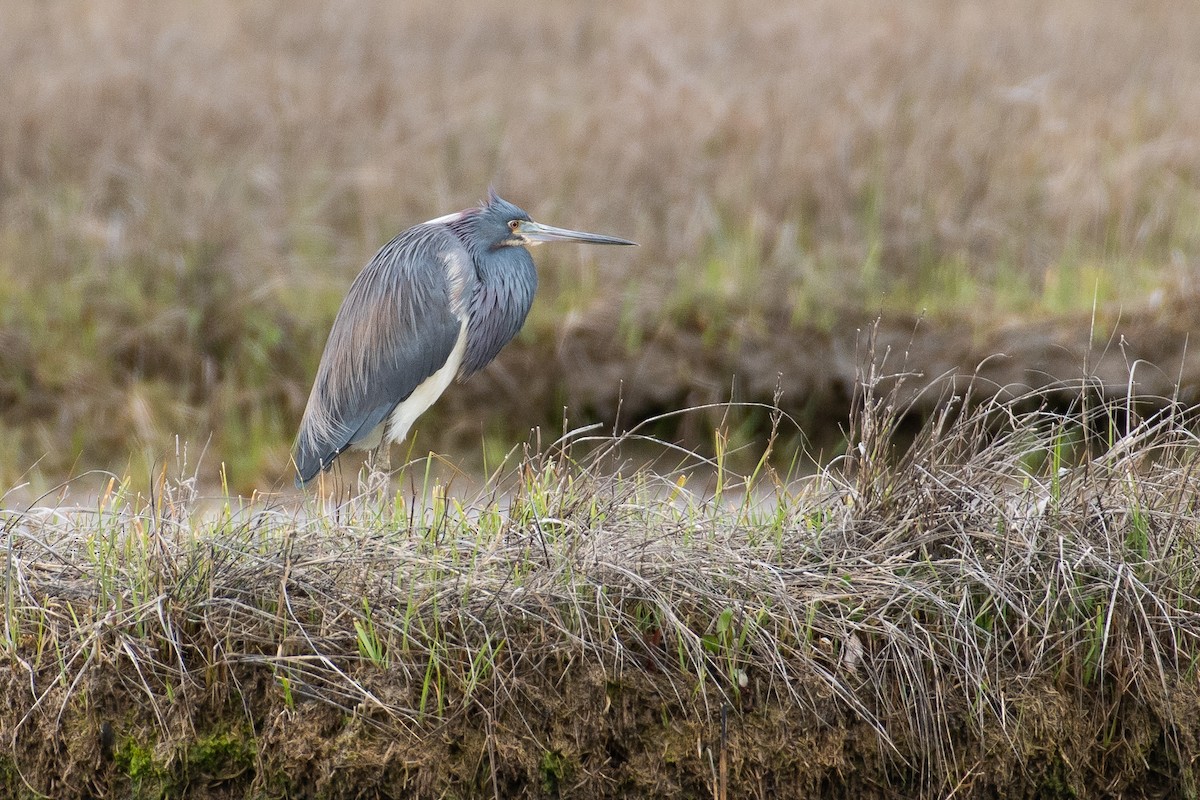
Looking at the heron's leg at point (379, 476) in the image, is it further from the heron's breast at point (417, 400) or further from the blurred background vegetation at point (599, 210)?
the blurred background vegetation at point (599, 210)

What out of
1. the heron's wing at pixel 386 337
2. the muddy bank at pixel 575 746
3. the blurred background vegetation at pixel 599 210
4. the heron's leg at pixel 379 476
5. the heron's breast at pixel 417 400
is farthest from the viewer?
the blurred background vegetation at pixel 599 210

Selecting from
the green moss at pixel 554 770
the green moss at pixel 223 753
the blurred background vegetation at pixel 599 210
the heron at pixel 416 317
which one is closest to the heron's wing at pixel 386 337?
the heron at pixel 416 317

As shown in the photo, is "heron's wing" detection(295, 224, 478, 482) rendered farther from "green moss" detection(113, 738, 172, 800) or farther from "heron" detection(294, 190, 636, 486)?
"green moss" detection(113, 738, 172, 800)

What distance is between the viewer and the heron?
172 inches

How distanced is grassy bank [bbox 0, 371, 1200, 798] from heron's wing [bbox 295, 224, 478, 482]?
125 centimetres

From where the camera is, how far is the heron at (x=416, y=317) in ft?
14.4

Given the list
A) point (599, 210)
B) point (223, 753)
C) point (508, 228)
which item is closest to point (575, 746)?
point (223, 753)

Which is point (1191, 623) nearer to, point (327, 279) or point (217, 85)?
point (327, 279)

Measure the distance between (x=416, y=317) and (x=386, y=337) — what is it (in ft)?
0.42

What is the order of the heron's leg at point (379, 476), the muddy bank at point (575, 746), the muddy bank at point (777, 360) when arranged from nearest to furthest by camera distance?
the muddy bank at point (575, 746) < the heron's leg at point (379, 476) < the muddy bank at point (777, 360)

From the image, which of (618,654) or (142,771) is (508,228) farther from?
(142,771)

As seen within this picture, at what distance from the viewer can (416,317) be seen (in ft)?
14.5

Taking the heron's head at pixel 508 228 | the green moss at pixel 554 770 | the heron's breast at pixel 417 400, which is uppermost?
the heron's head at pixel 508 228

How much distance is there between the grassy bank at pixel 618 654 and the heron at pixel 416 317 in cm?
126
